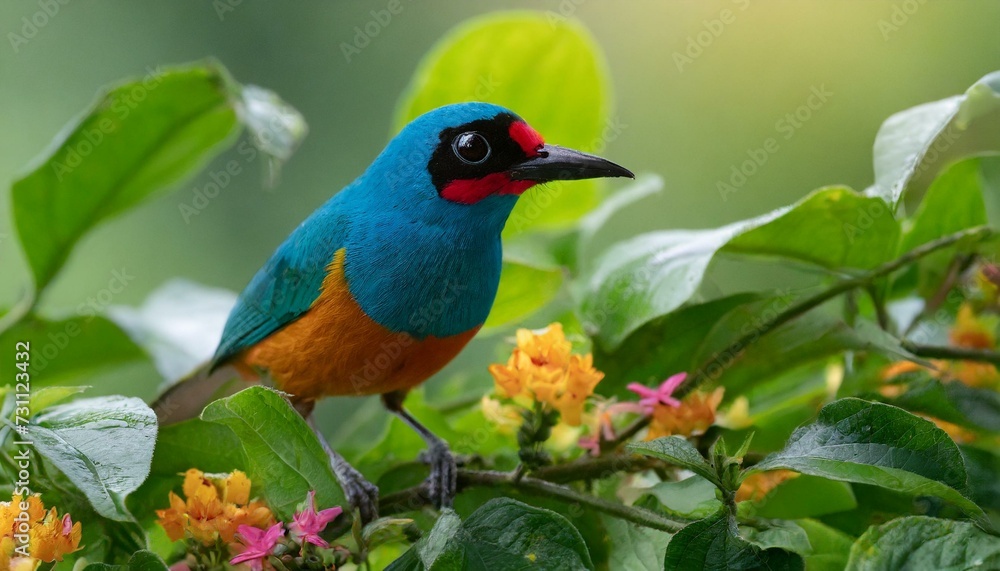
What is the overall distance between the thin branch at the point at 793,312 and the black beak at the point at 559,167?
0.39 metres

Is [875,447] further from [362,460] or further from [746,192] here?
[746,192]

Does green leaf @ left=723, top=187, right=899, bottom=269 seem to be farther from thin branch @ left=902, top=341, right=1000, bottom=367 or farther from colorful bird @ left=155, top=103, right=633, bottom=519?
colorful bird @ left=155, top=103, right=633, bottom=519

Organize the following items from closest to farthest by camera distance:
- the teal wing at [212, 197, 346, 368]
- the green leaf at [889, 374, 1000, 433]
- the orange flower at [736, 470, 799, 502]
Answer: the orange flower at [736, 470, 799, 502] < the green leaf at [889, 374, 1000, 433] < the teal wing at [212, 197, 346, 368]

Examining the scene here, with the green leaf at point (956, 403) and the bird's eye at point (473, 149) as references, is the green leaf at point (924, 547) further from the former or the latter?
the bird's eye at point (473, 149)

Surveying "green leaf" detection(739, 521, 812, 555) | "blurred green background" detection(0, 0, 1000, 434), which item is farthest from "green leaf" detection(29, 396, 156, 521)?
"blurred green background" detection(0, 0, 1000, 434)

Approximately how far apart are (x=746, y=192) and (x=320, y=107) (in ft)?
8.38

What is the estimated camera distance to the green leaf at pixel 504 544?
1.15 m

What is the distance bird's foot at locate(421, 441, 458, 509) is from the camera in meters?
1.39

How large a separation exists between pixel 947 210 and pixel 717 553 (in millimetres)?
994

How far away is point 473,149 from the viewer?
1.80 meters

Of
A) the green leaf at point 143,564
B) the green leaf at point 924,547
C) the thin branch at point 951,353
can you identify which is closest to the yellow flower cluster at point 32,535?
the green leaf at point 143,564

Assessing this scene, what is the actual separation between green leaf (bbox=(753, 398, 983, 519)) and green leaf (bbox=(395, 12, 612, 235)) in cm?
124

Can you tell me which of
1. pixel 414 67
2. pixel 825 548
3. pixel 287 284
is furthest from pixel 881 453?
pixel 414 67

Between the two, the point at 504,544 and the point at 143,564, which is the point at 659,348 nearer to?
the point at 504,544
